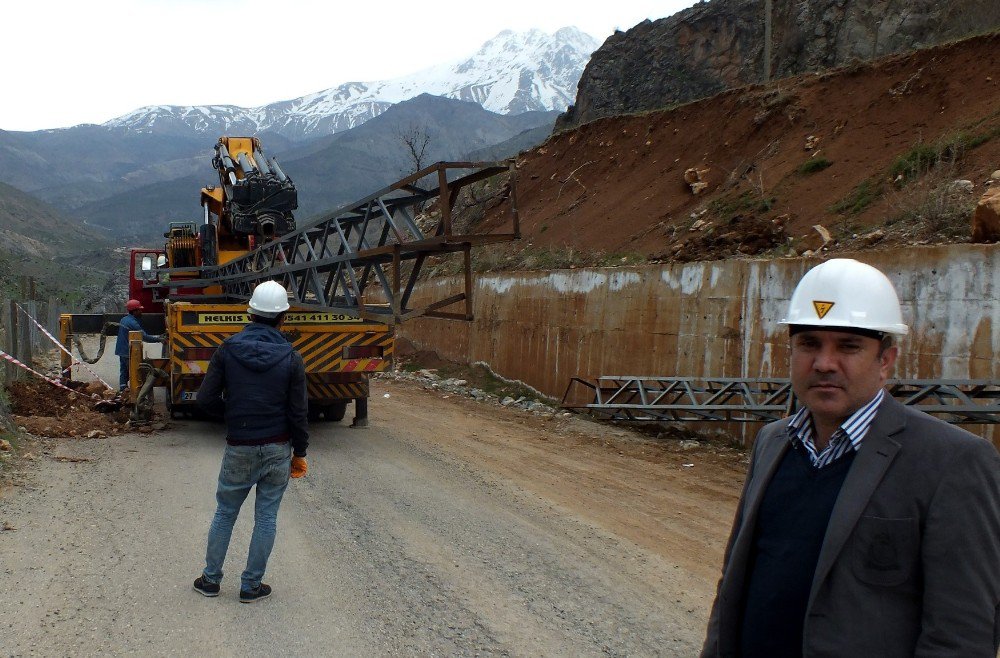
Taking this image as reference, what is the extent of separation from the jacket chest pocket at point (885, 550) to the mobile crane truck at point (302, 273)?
Answer: 222 inches

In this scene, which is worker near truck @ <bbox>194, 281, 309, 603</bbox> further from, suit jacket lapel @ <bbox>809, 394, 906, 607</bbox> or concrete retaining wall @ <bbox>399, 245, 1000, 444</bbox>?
concrete retaining wall @ <bbox>399, 245, 1000, 444</bbox>

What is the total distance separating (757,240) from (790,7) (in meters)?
19.9

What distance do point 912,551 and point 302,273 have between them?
360 inches

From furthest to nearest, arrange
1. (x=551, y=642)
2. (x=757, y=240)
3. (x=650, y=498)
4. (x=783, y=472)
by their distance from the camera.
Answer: (x=757, y=240) → (x=650, y=498) → (x=551, y=642) → (x=783, y=472)

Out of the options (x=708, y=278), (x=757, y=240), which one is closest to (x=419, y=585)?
(x=708, y=278)

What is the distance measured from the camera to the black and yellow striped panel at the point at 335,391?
430 inches

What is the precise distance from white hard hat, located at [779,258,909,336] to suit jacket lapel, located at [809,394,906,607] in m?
0.25

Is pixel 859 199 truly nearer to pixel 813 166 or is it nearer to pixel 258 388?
pixel 813 166

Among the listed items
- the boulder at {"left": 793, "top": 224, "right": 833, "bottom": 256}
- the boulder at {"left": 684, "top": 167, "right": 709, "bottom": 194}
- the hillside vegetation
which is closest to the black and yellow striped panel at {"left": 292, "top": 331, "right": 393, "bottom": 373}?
the boulder at {"left": 793, "top": 224, "right": 833, "bottom": 256}

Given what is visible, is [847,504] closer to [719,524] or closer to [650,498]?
[719,524]

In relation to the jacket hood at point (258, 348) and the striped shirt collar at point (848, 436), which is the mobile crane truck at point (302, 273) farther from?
the striped shirt collar at point (848, 436)

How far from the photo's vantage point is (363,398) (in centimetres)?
1153

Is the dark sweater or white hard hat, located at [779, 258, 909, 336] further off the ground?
white hard hat, located at [779, 258, 909, 336]

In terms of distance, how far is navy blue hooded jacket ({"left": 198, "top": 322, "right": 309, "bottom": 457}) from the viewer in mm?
5004
